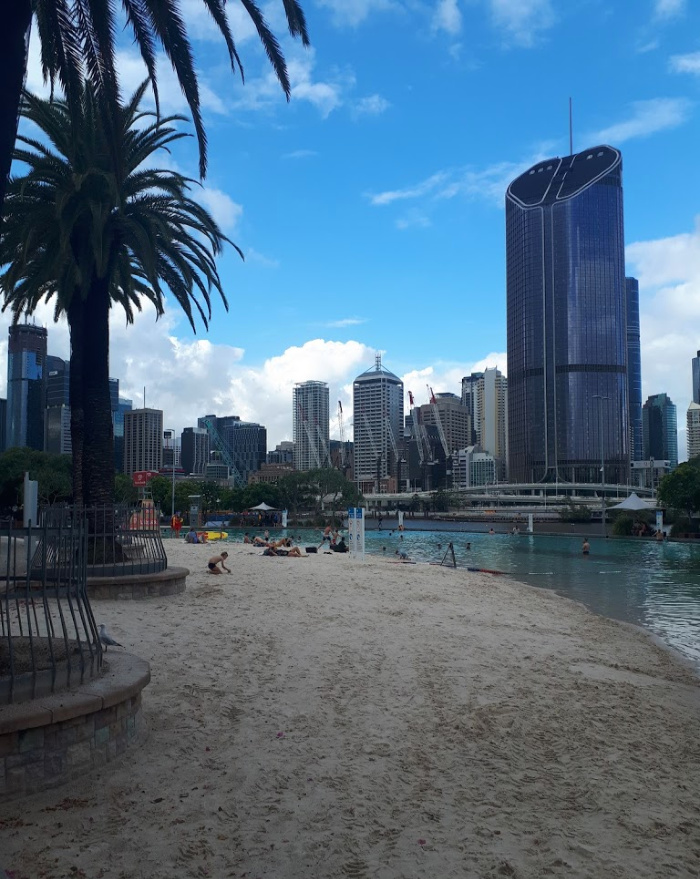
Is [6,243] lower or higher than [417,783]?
higher

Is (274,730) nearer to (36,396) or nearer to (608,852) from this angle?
(608,852)

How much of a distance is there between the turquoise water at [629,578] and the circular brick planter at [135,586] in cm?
1067

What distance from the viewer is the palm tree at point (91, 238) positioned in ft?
54.5

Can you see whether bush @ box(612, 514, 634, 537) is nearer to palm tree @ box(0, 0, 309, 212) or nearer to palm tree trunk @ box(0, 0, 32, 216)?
palm tree @ box(0, 0, 309, 212)

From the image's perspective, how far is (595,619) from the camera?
1895cm

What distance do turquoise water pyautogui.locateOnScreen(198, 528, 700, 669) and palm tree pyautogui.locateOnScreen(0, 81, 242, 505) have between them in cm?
1457

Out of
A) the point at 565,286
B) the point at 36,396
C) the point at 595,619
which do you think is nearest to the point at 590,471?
the point at 565,286

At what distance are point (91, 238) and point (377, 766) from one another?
14188 millimetres

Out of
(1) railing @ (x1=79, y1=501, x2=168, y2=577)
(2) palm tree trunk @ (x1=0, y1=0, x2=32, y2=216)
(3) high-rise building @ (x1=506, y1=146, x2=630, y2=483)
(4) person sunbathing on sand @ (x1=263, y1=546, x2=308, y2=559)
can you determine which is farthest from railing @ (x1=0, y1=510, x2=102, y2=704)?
(3) high-rise building @ (x1=506, y1=146, x2=630, y2=483)

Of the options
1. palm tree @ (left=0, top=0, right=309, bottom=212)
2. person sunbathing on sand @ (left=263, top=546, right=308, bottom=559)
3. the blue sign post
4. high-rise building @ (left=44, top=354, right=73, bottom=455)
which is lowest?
person sunbathing on sand @ (left=263, top=546, right=308, bottom=559)

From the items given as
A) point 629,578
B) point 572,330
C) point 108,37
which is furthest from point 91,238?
point 572,330

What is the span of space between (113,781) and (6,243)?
15873 millimetres

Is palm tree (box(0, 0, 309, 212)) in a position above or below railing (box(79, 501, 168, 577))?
above

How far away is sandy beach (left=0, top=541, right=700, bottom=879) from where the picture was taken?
15.7 ft
